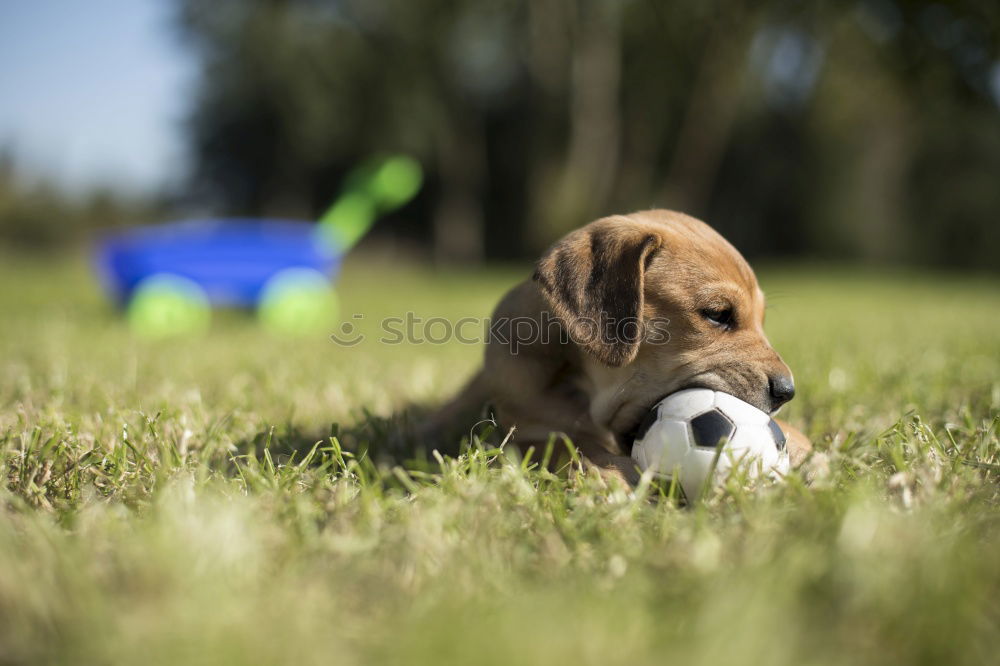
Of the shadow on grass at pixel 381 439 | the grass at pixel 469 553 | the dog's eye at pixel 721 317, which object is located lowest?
the shadow on grass at pixel 381 439

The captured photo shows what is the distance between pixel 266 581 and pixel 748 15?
19.3 m

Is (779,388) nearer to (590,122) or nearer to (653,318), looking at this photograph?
(653,318)

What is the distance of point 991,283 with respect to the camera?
752 inches

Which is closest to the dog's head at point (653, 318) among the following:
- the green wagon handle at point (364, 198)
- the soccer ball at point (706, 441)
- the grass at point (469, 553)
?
the soccer ball at point (706, 441)

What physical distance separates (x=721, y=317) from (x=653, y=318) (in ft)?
0.89

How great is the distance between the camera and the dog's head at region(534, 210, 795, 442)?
109 inches

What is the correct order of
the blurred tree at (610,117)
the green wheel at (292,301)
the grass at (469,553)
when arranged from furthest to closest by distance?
the blurred tree at (610,117) < the green wheel at (292,301) < the grass at (469,553)

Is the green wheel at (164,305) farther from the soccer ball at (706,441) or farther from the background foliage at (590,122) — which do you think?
the background foliage at (590,122)

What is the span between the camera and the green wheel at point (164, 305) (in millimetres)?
8719

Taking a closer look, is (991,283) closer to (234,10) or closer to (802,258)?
(802,258)

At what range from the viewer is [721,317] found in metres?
2.98

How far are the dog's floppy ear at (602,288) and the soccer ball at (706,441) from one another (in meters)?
0.28

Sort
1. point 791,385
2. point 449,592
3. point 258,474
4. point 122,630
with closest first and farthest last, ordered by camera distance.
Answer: point 122,630 < point 449,592 < point 258,474 < point 791,385

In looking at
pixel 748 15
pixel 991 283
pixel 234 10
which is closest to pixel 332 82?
pixel 234 10
